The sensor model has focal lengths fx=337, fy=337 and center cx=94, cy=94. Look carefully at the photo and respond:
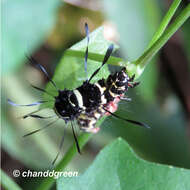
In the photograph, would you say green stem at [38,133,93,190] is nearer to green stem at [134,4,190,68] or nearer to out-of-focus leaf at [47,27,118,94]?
out-of-focus leaf at [47,27,118,94]

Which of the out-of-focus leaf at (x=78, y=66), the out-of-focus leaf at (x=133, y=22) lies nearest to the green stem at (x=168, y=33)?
the out-of-focus leaf at (x=78, y=66)

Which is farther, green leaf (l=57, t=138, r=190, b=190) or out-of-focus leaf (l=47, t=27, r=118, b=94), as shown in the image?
out-of-focus leaf (l=47, t=27, r=118, b=94)

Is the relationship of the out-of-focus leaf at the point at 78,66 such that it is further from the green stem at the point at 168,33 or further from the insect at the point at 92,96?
the green stem at the point at 168,33

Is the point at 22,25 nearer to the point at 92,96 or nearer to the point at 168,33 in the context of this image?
the point at 92,96

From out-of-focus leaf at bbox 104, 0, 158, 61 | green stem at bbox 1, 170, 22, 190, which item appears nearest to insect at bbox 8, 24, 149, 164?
green stem at bbox 1, 170, 22, 190

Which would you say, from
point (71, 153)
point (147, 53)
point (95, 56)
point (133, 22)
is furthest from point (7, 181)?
point (133, 22)
